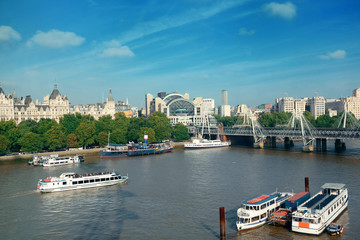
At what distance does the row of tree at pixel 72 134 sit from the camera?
90438 mm

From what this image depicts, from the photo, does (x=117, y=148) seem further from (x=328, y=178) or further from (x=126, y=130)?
(x=328, y=178)

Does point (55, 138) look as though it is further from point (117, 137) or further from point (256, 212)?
point (256, 212)

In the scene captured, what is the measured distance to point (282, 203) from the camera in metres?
34.3

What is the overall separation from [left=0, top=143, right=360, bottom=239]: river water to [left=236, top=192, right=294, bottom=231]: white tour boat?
2.52ft

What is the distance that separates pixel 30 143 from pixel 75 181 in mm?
48583

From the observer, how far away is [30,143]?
8938 cm

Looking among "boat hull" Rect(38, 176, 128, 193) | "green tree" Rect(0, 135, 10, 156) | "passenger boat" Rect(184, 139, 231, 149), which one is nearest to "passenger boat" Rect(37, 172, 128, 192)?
"boat hull" Rect(38, 176, 128, 193)

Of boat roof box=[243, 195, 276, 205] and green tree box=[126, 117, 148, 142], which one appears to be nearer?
boat roof box=[243, 195, 276, 205]

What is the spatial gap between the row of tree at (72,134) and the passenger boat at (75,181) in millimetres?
45922

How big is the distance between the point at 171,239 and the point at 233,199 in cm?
1292

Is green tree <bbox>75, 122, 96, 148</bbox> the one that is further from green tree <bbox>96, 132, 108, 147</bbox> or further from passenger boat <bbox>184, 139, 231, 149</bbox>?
passenger boat <bbox>184, 139, 231, 149</bbox>

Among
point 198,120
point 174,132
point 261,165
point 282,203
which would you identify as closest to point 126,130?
point 174,132

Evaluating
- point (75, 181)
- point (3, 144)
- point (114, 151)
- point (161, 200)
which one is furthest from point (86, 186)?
A: point (3, 144)

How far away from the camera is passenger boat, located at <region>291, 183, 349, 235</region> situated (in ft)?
93.2
